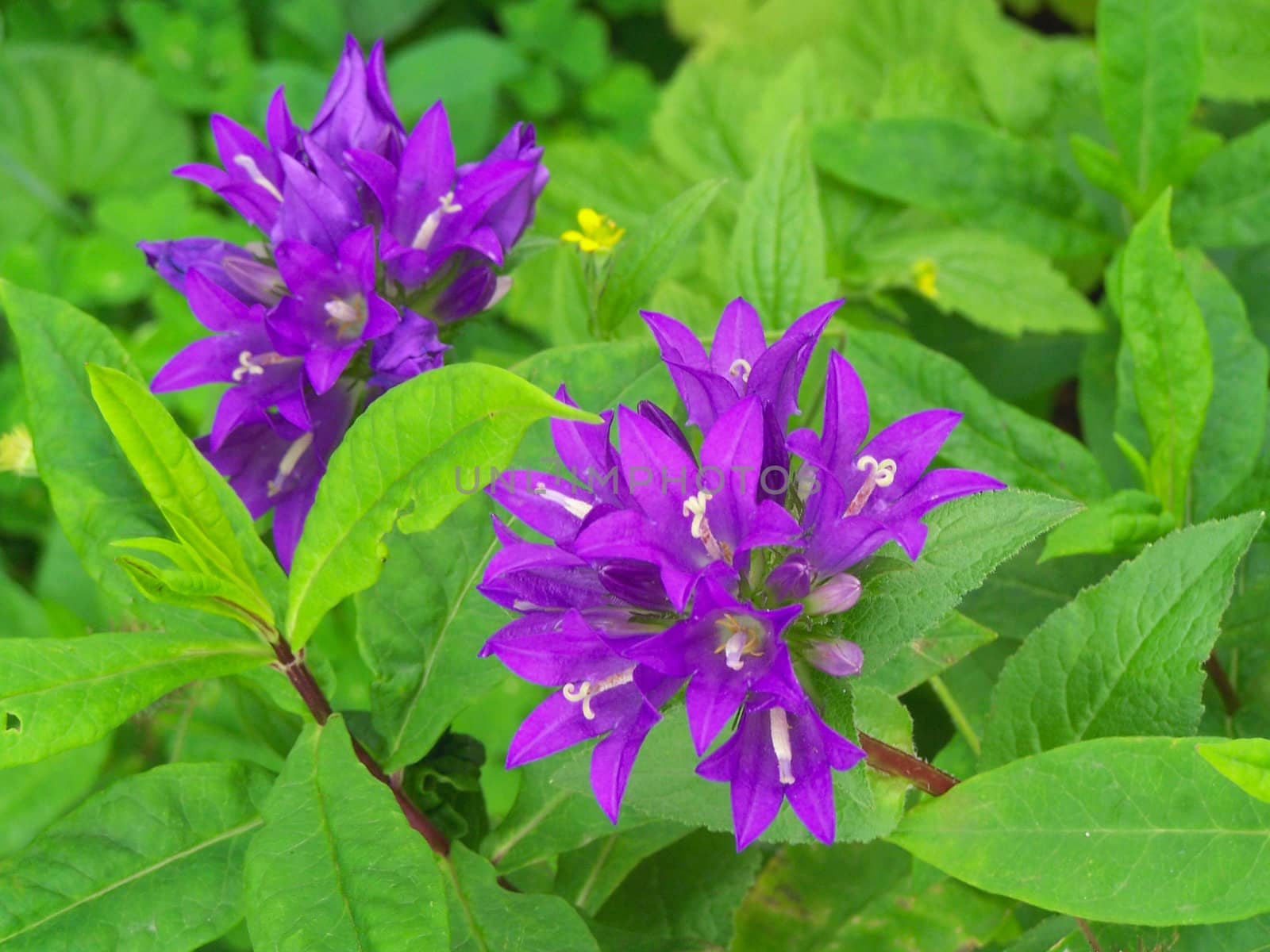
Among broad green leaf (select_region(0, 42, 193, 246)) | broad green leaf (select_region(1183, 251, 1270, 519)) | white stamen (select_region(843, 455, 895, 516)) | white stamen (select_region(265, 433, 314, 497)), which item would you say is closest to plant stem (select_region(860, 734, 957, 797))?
white stamen (select_region(843, 455, 895, 516))

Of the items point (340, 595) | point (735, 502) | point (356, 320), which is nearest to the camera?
point (735, 502)

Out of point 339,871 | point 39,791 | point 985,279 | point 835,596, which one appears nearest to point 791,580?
point 835,596

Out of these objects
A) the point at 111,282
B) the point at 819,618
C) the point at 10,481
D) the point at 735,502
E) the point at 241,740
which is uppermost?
the point at 735,502

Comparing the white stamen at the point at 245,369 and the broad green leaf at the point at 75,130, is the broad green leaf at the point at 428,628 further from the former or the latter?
the broad green leaf at the point at 75,130

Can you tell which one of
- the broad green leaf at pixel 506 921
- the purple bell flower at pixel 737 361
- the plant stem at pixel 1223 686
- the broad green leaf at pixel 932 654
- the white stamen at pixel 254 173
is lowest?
the plant stem at pixel 1223 686

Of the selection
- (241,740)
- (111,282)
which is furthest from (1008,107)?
(111,282)

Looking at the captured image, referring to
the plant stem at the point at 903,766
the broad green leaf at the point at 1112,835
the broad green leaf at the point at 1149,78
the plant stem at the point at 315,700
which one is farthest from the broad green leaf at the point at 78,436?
the broad green leaf at the point at 1149,78

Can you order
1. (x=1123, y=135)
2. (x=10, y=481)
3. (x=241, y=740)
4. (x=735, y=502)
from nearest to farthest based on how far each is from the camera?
(x=735, y=502), (x=1123, y=135), (x=241, y=740), (x=10, y=481)

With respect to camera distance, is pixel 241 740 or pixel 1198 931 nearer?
pixel 1198 931

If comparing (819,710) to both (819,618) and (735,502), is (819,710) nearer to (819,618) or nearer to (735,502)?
(819,618)
